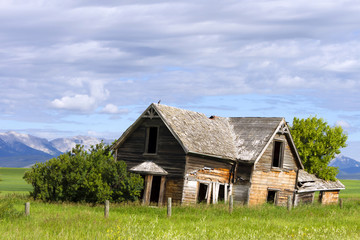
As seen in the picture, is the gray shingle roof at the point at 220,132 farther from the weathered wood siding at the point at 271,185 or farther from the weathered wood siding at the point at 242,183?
the weathered wood siding at the point at 271,185

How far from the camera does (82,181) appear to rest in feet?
104

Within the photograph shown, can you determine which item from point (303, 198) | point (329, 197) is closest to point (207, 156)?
point (303, 198)

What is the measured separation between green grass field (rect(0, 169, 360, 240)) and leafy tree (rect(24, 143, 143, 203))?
1.18 m

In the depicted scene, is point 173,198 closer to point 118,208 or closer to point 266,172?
point 118,208

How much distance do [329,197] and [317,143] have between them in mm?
5133

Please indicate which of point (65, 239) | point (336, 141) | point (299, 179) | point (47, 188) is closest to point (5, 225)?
point (65, 239)

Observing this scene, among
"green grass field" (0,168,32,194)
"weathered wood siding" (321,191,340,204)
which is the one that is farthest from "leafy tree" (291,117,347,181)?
"green grass field" (0,168,32,194)

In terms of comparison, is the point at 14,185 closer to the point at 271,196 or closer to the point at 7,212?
the point at 271,196

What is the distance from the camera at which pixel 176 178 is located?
3356 cm

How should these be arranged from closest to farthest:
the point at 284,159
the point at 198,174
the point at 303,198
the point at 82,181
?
the point at 82,181 → the point at 198,174 → the point at 284,159 → the point at 303,198

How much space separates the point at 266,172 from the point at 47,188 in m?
15.2

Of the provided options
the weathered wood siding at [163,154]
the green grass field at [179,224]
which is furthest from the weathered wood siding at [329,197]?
the weathered wood siding at [163,154]

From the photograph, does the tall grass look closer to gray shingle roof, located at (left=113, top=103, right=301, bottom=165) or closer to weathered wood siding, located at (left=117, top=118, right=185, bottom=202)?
weathered wood siding, located at (left=117, top=118, right=185, bottom=202)

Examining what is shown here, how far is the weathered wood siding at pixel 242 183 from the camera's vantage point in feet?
119
